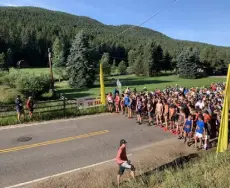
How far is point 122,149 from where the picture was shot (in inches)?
335

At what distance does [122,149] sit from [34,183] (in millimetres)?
3147

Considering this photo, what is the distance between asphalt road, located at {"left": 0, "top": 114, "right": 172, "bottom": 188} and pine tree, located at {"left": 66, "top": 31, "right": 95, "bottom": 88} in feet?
124

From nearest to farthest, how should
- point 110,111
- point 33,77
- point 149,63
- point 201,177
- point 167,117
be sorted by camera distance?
point 201,177, point 167,117, point 110,111, point 33,77, point 149,63

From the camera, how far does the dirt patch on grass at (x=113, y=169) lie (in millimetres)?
8836

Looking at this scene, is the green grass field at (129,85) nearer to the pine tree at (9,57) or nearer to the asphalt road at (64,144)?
the asphalt road at (64,144)

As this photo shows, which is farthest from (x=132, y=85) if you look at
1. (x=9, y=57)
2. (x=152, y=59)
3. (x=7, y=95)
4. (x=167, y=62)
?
(x=9, y=57)

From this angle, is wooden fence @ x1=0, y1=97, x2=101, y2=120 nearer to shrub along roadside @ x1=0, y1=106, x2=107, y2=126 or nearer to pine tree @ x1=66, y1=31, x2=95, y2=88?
shrub along roadside @ x1=0, y1=106, x2=107, y2=126

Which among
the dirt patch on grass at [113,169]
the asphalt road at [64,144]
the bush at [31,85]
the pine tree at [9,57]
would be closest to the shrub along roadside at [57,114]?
the asphalt road at [64,144]

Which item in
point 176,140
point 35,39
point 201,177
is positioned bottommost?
point 176,140

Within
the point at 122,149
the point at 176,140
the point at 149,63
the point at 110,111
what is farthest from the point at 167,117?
the point at 149,63

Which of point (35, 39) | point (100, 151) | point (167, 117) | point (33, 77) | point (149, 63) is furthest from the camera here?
point (35, 39)

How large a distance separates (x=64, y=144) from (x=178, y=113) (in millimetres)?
6424

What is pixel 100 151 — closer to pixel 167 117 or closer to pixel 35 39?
pixel 167 117

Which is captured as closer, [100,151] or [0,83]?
[100,151]
